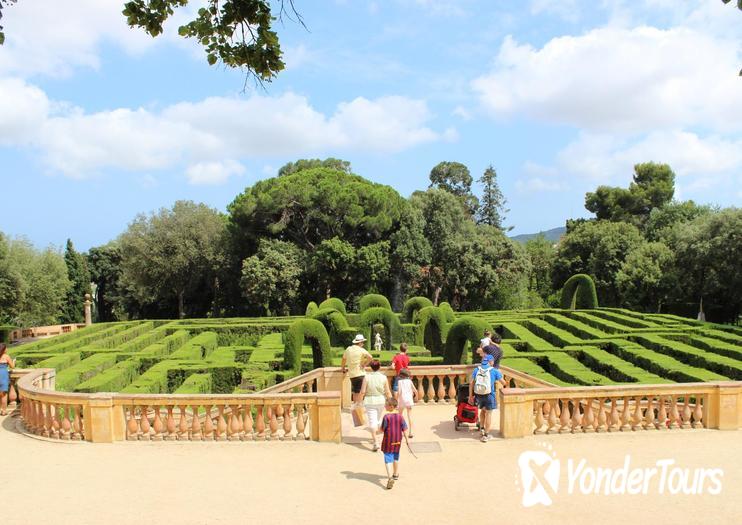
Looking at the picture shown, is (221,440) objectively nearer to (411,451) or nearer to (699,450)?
(411,451)

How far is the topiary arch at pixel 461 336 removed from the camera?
17.2m

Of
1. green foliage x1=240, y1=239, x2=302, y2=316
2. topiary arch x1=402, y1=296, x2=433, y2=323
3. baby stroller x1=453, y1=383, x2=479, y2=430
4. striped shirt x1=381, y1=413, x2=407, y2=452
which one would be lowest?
baby stroller x1=453, y1=383, x2=479, y2=430

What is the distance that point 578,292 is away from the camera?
131 ft

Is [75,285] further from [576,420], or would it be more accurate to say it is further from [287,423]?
[576,420]

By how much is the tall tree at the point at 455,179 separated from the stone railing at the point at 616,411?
2545 inches

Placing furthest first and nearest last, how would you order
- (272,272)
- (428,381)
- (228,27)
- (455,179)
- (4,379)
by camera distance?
(455,179) < (272,272) < (428,381) < (4,379) < (228,27)

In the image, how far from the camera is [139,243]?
4541cm

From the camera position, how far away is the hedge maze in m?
17.2

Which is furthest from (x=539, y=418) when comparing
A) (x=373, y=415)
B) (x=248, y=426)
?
(x=248, y=426)

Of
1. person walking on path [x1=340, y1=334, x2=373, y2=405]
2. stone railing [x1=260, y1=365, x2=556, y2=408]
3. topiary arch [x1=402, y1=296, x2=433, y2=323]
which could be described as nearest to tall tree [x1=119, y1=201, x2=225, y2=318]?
topiary arch [x1=402, y1=296, x2=433, y2=323]

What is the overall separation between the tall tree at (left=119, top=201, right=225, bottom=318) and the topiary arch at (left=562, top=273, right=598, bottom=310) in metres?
26.2

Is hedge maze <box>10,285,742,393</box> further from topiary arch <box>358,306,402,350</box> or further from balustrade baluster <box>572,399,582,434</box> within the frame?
balustrade baluster <box>572,399,582,434</box>

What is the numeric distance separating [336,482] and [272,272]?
111 feet

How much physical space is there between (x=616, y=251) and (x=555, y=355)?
32.9 meters
